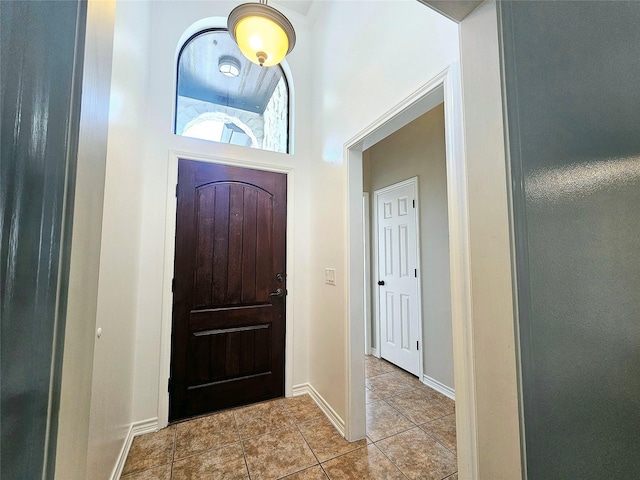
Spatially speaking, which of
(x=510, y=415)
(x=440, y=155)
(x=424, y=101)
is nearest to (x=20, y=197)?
(x=510, y=415)

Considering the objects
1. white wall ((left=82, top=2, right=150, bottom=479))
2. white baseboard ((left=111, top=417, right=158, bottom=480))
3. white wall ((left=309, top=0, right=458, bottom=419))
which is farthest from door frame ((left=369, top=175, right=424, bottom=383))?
white wall ((left=82, top=2, right=150, bottom=479))

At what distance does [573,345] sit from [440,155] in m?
2.20

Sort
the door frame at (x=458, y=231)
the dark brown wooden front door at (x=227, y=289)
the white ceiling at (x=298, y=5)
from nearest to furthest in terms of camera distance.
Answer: the door frame at (x=458, y=231) → the dark brown wooden front door at (x=227, y=289) → the white ceiling at (x=298, y=5)

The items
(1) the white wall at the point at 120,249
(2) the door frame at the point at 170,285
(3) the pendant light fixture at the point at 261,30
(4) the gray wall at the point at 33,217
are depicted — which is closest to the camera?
(4) the gray wall at the point at 33,217

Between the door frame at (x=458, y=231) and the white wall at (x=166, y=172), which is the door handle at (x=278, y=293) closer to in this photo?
the white wall at (x=166, y=172)

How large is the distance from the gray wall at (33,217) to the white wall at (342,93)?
1447 mm

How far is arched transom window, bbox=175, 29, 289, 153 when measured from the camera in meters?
2.43

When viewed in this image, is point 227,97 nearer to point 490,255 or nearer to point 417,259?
point 417,259

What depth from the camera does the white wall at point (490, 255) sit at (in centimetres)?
71

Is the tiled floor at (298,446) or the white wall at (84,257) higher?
the white wall at (84,257)

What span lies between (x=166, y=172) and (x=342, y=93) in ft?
5.29

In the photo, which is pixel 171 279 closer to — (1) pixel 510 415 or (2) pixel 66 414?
(2) pixel 66 414

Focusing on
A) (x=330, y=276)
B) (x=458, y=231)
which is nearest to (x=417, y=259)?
(x=330, y=276)

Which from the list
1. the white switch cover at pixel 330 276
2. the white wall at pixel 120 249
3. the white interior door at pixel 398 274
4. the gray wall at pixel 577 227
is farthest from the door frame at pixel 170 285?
the gray wall at pixel 577 227
